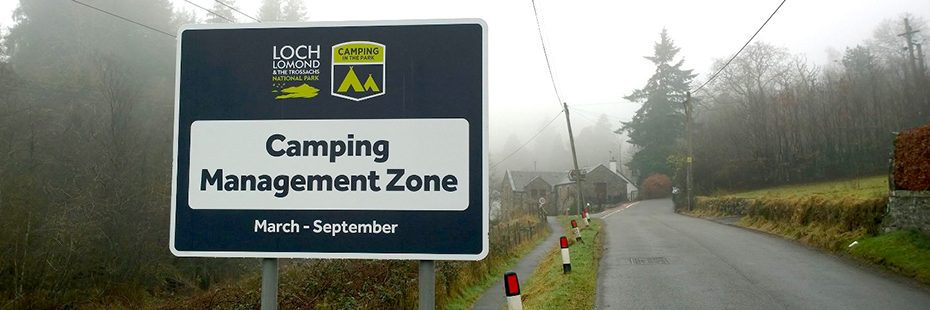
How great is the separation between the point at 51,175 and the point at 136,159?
248 centimetres

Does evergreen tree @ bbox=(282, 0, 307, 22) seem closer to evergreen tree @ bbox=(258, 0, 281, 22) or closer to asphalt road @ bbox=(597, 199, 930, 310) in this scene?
evergreen tree @ bbox=(258, 0, 281, 22)

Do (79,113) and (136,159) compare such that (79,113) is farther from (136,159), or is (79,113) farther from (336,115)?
(336,115)

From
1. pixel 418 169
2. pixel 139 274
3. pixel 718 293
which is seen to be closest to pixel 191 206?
pixel 418 169

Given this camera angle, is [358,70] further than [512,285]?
No

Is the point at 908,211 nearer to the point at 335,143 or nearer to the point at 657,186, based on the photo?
the point at 335,143

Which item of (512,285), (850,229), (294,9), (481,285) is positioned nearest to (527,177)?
(294,9)

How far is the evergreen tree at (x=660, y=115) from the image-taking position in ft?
190

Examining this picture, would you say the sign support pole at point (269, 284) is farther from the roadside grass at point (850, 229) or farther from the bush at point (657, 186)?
the bush at point (657, 186)

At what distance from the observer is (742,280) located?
10.3m

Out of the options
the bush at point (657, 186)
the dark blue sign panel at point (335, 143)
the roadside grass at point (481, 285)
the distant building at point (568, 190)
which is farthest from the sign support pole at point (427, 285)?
the bush at point (657, 186)

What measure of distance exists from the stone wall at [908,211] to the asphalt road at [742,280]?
1.57 m

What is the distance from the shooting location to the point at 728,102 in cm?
4347

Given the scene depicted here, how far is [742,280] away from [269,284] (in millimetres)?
9691

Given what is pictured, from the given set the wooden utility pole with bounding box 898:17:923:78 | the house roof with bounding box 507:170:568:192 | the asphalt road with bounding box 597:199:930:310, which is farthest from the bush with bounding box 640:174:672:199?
the asphalt road with bounding box 597:199:930:310
